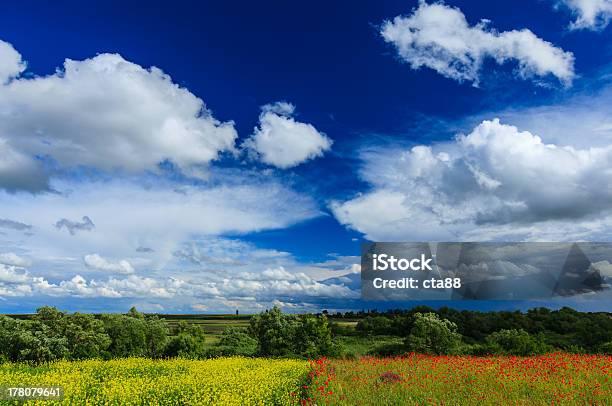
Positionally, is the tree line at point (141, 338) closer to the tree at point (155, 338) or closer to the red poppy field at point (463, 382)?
the tree at point (155, 338)

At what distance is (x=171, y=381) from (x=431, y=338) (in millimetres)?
14050

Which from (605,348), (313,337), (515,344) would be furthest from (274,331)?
(605,348)

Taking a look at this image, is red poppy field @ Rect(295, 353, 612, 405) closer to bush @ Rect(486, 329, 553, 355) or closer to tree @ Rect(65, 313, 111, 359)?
bush @ Rect(486, 329, 553, 355)

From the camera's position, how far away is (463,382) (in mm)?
16094

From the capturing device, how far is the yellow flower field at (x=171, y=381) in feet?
48.5

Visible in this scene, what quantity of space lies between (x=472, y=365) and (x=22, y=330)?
21.1m

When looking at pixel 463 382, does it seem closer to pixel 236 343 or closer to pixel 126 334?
pixel 236 343

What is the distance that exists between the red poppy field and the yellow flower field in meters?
1.24

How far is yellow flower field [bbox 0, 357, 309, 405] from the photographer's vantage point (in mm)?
14781

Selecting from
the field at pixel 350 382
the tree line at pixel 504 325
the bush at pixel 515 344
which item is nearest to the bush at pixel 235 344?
the field at pixel 350 382

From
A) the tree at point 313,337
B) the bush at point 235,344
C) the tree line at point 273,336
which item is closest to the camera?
the tree line at point 273,336

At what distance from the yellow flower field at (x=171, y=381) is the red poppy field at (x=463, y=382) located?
124 centimetres

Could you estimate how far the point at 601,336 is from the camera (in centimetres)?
2855

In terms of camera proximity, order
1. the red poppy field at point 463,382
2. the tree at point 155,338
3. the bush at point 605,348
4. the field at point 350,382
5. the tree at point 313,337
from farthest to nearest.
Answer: the tree at point 155,338, the tree at point 313,337, the bush at point 605,348, the field at point 350,382, the red poppy field at point 463,382
